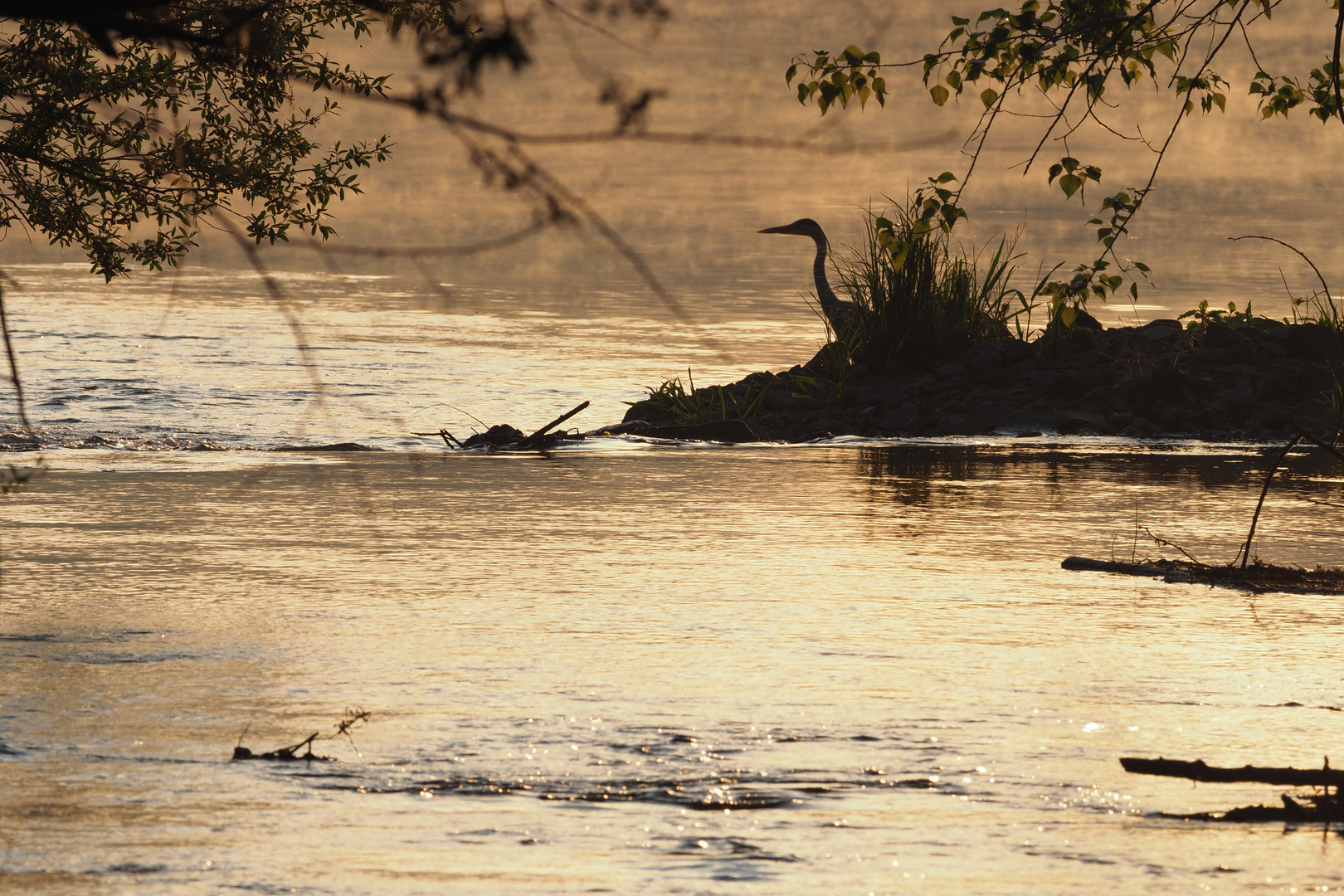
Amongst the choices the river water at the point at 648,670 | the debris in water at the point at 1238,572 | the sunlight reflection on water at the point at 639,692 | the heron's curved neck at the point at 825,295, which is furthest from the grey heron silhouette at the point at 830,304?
the debris in water at the point at 1238,572

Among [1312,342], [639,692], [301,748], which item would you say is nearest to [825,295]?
[1312,342]

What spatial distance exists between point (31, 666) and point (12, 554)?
10.2 feet

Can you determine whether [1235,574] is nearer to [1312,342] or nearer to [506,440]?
[506,440]

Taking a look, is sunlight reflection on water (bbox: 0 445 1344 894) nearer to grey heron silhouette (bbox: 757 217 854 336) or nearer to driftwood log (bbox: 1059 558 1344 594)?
driftwood log (bbox: 1059 558 1344 594)

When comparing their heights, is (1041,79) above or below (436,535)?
above

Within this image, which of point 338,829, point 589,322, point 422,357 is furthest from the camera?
point 589,322

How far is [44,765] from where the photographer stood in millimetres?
6066

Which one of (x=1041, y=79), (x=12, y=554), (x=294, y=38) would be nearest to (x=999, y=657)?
(x=1041, y=79)

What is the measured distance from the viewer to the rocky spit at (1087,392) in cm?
1838

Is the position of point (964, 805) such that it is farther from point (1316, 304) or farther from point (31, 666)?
point (1316, 304)

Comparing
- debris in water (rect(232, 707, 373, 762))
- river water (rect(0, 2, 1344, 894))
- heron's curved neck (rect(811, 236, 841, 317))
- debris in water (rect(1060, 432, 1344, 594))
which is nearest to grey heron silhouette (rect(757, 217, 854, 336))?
heron's curved neck (rect(811, 236, 841, 317))

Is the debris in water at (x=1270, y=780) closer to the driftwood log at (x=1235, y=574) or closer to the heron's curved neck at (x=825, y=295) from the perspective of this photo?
the driftwood log at (x=1235, y=574)

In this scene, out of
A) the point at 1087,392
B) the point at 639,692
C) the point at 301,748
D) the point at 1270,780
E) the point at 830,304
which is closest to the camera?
the point at 1270,780

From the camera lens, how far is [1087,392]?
63.0ft
